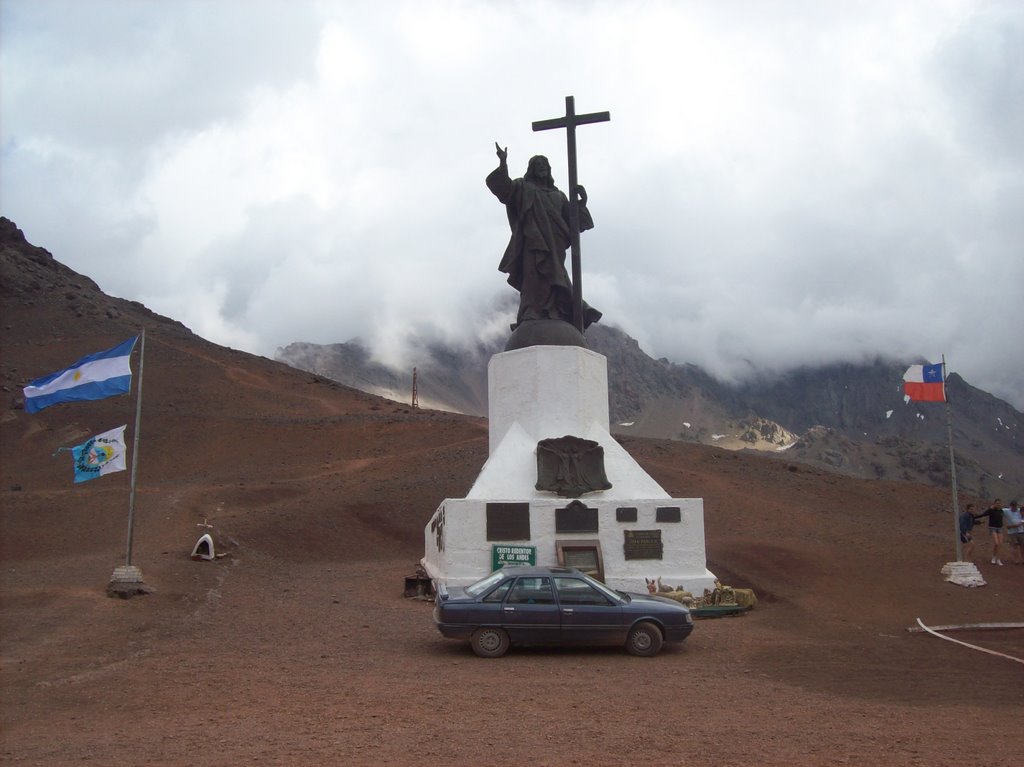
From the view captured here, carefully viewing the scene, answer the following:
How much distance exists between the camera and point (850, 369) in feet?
402

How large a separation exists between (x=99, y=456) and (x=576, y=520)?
7.56m

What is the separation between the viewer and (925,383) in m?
17.5

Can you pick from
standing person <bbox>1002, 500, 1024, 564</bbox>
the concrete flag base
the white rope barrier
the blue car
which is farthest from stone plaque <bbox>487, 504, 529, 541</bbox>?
standing person <bbox>1002, 500, 1024, 564</bbox>

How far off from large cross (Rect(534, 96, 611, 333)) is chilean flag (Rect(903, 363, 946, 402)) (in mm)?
6291

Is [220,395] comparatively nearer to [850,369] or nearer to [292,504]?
[292,504]

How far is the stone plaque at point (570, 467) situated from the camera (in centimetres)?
1502

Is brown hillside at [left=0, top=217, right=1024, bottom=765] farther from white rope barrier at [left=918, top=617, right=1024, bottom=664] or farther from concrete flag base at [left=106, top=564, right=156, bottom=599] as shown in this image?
concrete flag base at [left=106, top=564, right=156, bottom=599]

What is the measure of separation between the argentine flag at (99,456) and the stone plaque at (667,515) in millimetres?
8427

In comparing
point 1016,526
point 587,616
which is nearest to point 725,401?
point 1016,526

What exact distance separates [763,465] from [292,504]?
18.0 meters

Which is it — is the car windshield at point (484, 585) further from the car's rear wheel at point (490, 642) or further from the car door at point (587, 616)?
the car door at point (587, 616)

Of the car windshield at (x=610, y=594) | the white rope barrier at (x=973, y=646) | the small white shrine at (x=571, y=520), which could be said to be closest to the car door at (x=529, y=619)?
the car windshield at (x=610, y=594)

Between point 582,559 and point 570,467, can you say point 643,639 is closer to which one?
point 582,559

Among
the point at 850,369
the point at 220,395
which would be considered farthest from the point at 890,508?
the point at 850,369
